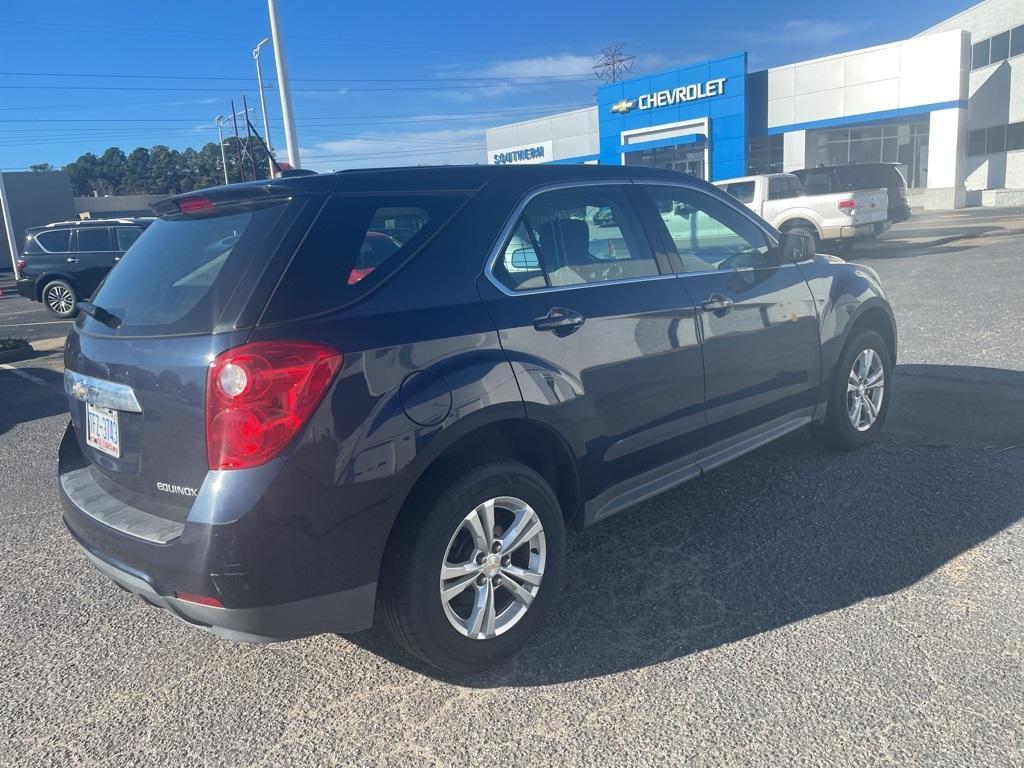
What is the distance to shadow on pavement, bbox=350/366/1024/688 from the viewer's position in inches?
121

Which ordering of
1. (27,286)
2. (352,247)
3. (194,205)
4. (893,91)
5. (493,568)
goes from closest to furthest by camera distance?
(352,247) → (493,568) → (194,205) → (27,286) → (893,91)

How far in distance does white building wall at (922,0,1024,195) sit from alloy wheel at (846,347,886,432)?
37134 millimetres

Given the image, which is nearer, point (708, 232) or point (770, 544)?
point (770, 544)

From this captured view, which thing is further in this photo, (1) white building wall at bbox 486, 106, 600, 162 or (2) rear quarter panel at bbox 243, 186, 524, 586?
(1) white building wall at bbox 486, 106, 600, 162

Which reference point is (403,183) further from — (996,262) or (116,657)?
(996,262)

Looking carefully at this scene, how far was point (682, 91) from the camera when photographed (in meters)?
39.2

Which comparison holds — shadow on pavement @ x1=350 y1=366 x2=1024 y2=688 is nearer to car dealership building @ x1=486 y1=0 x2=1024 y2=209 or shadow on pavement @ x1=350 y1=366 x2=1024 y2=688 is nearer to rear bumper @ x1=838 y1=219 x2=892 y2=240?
rear bumper @ x1=838 y1=219 x2=892 y2=240

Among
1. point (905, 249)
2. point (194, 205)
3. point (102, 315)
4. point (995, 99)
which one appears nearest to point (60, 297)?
point (102, 315)

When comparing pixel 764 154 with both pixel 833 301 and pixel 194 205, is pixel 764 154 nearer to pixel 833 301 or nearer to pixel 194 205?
pixel 833 301

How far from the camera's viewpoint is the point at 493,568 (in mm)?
2861

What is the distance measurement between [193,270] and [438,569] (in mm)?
1357

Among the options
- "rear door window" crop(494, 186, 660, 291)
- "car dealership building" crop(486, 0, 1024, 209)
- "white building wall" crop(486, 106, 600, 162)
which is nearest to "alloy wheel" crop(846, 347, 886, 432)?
"rear door window" crop(494, 186, 660, 291)

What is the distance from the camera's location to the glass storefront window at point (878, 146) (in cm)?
3700

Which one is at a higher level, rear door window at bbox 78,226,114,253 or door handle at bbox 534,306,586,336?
rear door window at bbox 78,226,114,253
